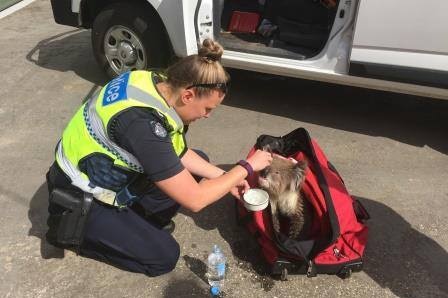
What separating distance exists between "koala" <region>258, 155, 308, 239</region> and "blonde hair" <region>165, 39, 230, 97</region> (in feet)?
2.35

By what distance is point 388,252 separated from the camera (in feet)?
8.91

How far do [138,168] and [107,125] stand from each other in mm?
303

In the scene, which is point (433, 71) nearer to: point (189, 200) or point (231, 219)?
point (231, 219)

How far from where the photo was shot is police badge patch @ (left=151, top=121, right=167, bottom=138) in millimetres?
2064

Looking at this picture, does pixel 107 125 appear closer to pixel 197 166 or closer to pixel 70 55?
pixel 197 166

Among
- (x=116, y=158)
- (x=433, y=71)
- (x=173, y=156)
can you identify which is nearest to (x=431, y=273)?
(x=433, y=71)

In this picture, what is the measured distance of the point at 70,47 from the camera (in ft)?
18.7

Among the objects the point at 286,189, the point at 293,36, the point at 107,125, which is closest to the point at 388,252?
the point at 286,189

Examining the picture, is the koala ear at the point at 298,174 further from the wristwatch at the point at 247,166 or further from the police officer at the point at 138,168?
the wristwatch at the point at 247,166

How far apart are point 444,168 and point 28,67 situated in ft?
15.0

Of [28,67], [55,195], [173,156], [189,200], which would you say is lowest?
[28,67]

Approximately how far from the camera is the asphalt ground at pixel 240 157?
253cm

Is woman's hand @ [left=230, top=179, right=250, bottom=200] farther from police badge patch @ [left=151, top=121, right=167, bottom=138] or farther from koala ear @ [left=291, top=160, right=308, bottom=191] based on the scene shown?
police badge patch @ [left=151, top=121, right=167, bottom=138]

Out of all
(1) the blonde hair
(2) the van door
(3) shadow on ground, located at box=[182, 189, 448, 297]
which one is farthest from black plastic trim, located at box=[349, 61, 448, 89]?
(1) the blonde hair
